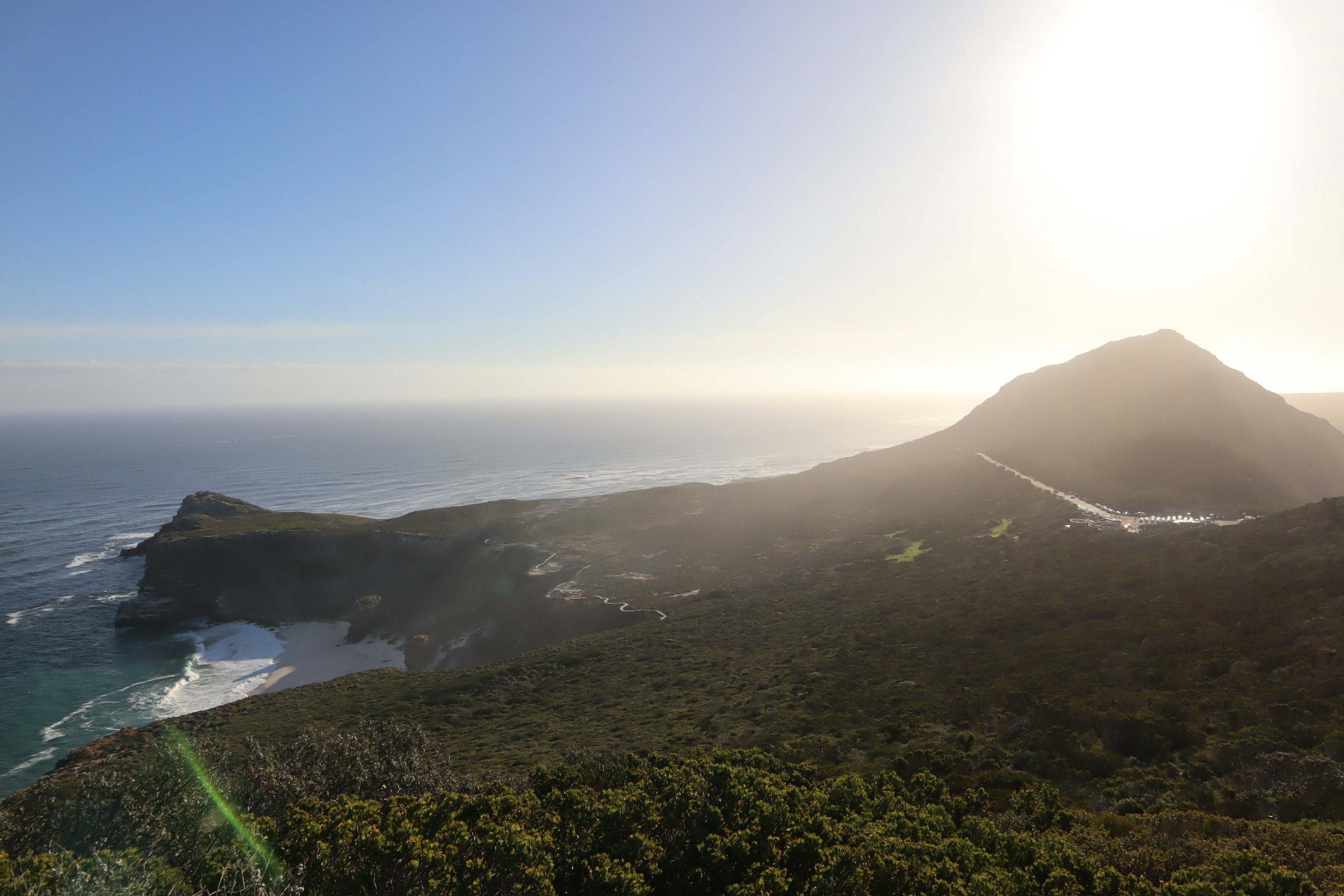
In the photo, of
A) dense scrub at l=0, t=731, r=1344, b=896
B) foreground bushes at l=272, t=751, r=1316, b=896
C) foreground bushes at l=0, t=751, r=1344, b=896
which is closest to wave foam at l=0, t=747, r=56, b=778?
foreground bushes at l=0, t=751, r=1344, b=896

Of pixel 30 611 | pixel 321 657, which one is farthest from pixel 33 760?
pixel 30 611

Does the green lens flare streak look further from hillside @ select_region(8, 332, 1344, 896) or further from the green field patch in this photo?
the green field patch

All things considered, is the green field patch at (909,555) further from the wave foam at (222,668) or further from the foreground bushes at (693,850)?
the wave foam at (222,668)

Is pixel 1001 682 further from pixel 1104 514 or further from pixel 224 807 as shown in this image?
pixel 1104 514

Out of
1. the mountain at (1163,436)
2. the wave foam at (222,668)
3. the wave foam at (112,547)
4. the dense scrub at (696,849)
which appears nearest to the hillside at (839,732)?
the dense scrub at (696,849)

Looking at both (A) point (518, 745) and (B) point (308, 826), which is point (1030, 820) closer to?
(B) point (308, 826)

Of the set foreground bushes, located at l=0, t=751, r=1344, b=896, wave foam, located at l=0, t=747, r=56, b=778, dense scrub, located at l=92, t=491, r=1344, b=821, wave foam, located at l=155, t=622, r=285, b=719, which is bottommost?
wave foam, located at l=155, t=622, r=285, b=719
